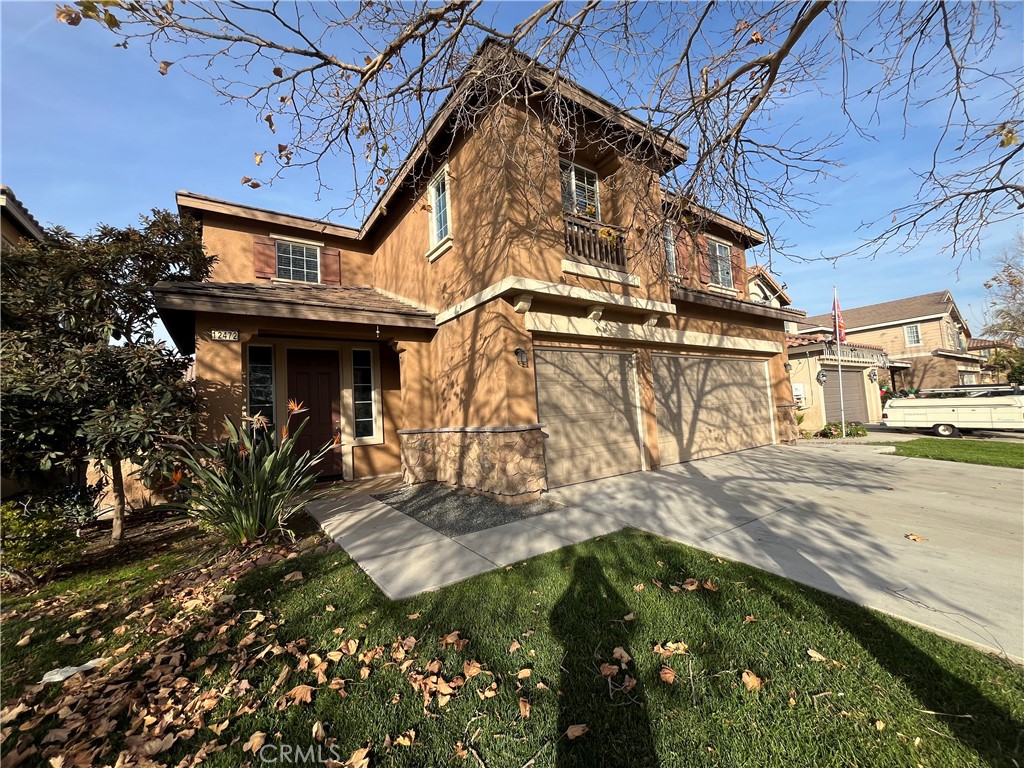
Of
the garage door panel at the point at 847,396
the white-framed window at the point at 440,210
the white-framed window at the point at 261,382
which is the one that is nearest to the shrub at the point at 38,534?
the white-framed window at the point at 261,382

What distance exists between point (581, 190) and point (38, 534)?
9134 mm

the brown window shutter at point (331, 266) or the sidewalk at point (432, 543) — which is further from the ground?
the brown window shutter at point (331, 266)

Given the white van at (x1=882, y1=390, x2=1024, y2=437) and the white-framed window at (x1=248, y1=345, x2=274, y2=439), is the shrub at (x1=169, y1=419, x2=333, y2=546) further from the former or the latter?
the white van at (x1=882, y1=390, x2=1024, y2=437)

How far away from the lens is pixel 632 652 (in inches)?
96.5

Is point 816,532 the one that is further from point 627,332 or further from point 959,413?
point 959,413

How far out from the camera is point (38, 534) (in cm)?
396

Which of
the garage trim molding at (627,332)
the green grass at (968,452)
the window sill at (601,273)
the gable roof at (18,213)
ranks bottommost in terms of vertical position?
the green grass at (968,452)

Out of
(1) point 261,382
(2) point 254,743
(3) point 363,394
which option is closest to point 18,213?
(1) point 261,382

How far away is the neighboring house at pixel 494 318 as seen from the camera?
597cm

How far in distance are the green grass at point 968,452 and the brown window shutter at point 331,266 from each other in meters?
14.5

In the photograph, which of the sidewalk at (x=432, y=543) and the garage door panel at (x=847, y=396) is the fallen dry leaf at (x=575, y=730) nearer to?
the sidewalk at (x=432, y=543)

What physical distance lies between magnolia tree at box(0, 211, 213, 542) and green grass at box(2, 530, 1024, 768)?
1841 millimetres

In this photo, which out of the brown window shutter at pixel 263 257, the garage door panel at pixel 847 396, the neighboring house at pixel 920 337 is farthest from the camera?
the neighboring house at pixel 920 337

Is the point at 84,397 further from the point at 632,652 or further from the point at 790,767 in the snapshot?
the point at 790,767
